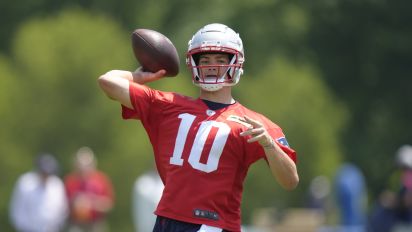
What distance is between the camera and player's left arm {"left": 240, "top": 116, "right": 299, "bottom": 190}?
7.04 metres

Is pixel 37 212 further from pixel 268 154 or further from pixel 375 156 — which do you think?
pixel 375 156

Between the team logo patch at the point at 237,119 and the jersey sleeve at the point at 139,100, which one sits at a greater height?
the jersey sleeve at the point at 139,100

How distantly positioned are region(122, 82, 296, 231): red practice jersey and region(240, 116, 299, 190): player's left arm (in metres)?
0.12

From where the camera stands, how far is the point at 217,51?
736cm

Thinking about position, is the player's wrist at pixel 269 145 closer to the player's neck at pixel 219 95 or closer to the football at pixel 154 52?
the player's neck at pixel 219 95

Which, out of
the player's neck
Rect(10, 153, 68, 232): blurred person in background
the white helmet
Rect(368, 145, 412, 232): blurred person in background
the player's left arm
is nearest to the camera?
the player's left arm

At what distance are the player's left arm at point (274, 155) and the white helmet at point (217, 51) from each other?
0.34 meters

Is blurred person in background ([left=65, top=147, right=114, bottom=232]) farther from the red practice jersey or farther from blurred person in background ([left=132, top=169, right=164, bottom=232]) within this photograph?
the red practice jersey

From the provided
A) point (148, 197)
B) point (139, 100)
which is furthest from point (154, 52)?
point (148, 197)

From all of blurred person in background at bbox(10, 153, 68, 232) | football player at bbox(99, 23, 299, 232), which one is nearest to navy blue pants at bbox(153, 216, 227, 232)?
football player at bbox(99, 23, 299, 232)

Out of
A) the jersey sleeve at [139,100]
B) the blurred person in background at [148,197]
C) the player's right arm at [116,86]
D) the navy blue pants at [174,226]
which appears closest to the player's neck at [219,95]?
the jersey sleeve at [139,100]

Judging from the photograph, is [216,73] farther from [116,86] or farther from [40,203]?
[40,203]

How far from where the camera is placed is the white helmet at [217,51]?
7.35 meters

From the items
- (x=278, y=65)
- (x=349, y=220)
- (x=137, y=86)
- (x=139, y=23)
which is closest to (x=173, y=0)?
(x=139, y=23)
